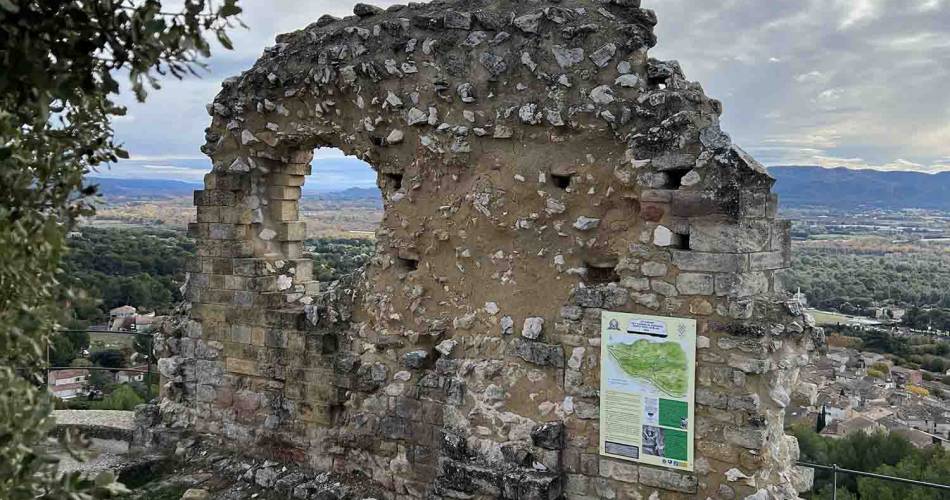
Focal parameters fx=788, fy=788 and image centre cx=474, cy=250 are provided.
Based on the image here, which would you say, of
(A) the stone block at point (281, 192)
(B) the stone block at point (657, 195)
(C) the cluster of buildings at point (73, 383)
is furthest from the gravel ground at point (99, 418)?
(B) the stone block at point (657, 195)

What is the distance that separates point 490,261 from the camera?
261 inches

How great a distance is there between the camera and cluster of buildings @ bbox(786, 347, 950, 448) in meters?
14.4

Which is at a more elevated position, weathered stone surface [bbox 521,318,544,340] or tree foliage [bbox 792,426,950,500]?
weathered stone surface [bbox 521,318,544,340]

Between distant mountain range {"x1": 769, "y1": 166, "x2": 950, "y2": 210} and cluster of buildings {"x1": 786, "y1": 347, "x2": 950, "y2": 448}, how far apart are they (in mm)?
56235

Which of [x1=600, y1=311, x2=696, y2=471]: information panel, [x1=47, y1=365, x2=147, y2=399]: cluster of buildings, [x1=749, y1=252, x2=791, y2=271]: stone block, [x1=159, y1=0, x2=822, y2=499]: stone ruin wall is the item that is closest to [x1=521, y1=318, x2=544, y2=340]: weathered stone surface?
[x1=159, y1=0, x2=822, y2=499]: stone ruin wall

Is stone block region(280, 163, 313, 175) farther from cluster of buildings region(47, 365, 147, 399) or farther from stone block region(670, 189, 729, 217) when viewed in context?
cluster of buildings region(47, 365, 147, 399)

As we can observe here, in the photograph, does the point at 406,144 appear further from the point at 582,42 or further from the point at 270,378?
the point at 270,378

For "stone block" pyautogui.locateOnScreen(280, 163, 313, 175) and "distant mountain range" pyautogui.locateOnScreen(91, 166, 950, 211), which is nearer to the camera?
"stone block" pyautogui.locateOnScreen(280, 163, 313, 175)

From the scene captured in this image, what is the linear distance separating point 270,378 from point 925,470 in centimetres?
936

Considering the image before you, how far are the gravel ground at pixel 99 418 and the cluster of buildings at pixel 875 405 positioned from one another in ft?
30.9

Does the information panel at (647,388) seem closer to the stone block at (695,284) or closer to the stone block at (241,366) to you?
the stone block at (695,284)

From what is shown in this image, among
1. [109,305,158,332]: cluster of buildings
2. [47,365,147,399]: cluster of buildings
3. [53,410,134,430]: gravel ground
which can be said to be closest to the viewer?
[53,410,134,430]: gravel ground

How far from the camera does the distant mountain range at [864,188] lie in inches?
3002

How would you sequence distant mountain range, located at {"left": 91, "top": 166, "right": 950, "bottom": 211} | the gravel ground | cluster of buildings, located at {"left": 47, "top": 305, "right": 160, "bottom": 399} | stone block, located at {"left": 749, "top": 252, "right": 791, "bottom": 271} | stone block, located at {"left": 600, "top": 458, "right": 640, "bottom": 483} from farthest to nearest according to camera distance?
distant mountain range, located at {"left": 91, "top": 166, "right": 950, "bottom": 211}, cluster of buildings, located at {"left": 47, "top": 305, "right": 160, "bottom": 399}, the gravel ground, stone block, located at {"left": 600, "top": 458, "right": 640, "bottom": 483}, stone block, located at {"left": 749, "top": 252, "right": 791, "bottom": 271}
